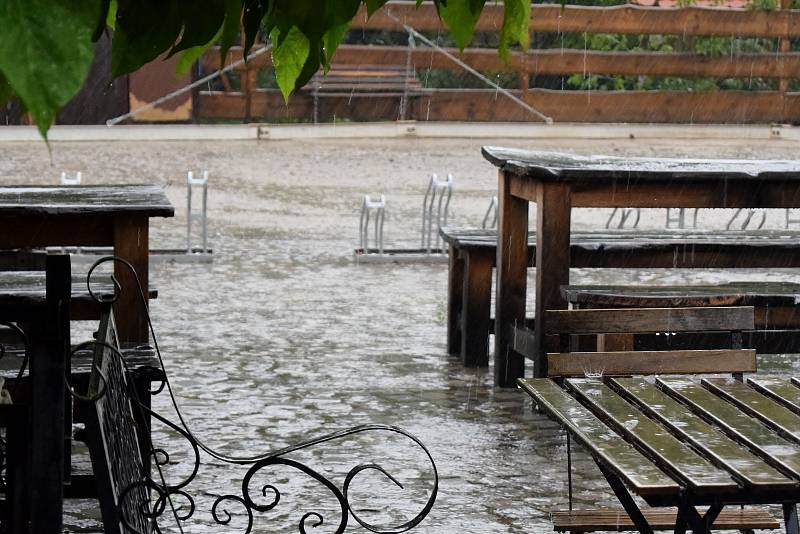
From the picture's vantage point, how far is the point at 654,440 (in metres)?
3.31

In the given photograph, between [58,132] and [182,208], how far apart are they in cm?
582

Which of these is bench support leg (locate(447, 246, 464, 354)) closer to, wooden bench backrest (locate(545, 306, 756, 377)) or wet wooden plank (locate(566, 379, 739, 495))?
wooden bench backrest (locate(545, 306, 756, 377))

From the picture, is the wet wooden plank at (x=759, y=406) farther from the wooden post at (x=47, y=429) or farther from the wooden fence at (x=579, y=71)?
the wooden fence at (x=579, y=71)

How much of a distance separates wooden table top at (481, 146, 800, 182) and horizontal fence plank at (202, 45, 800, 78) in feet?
53.1

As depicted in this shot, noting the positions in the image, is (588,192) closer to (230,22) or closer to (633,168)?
(633,168)

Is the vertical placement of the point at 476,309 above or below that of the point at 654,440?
below

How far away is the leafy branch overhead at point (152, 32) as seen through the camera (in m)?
0.93

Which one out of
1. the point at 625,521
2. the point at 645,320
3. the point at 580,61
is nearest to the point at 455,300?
the point at 645,320

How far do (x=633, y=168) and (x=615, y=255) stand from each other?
39.7 inches

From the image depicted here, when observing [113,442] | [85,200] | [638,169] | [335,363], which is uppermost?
[638,169]

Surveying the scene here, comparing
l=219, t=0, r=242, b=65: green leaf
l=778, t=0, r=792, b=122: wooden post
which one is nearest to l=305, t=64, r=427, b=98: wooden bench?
l=778, t=0, r=792, b=122: wooden post

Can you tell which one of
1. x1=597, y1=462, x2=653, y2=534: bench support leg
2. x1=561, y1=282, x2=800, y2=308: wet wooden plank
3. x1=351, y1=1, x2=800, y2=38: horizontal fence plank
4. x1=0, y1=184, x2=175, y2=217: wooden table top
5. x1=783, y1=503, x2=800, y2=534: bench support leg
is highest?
x1=351, y1=1, x2=800, y2=38: horizontal fence plank

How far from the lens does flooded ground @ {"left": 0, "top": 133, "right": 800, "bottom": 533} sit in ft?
17.1

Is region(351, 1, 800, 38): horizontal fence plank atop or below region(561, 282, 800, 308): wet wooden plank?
atop
